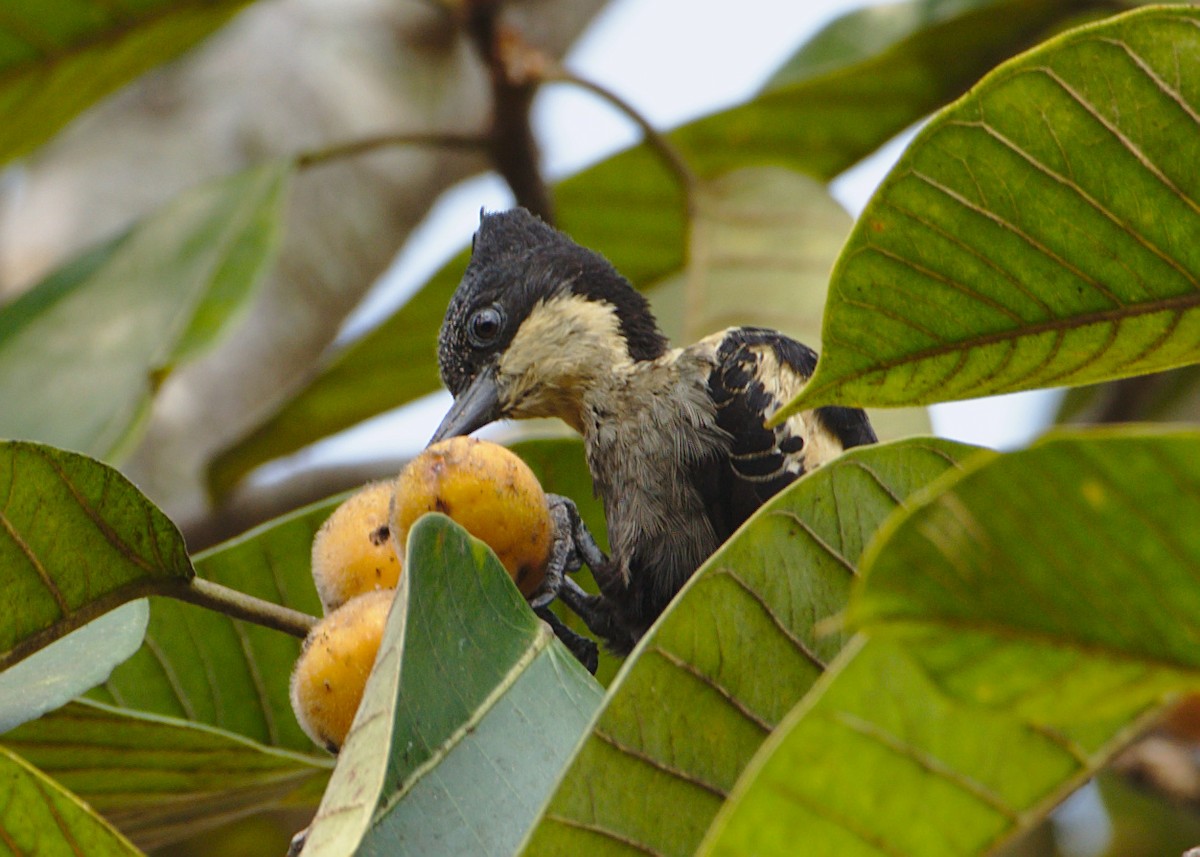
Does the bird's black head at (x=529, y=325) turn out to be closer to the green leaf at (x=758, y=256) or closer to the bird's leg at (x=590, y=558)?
the green leaf at (x=758, y=256)

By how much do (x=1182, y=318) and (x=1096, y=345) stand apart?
0.23 feet

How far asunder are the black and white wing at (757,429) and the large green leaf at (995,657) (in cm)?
116

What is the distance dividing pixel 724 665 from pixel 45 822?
1.83 feet

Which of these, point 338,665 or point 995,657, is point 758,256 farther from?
point 995,657

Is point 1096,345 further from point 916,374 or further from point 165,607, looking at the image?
point 165,607

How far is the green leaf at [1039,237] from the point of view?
46.6 inches

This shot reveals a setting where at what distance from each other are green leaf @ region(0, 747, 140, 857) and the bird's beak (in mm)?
1296

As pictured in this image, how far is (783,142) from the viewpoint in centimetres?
338

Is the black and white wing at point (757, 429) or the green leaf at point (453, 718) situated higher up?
the black and white wing at point (757, 429)

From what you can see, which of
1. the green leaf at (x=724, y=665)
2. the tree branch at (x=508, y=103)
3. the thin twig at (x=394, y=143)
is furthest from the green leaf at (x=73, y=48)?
the green leaf at (x=724, y=665)

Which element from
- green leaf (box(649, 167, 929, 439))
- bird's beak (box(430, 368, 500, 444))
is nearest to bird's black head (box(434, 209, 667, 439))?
bird's beak (box(430, 368, 500, 444))

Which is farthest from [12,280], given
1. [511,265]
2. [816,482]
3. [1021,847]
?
[816,482]

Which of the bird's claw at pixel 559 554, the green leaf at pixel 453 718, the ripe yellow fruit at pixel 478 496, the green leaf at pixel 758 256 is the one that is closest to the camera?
the green leaf at pixel 453 718

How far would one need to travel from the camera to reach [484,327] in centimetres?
250
